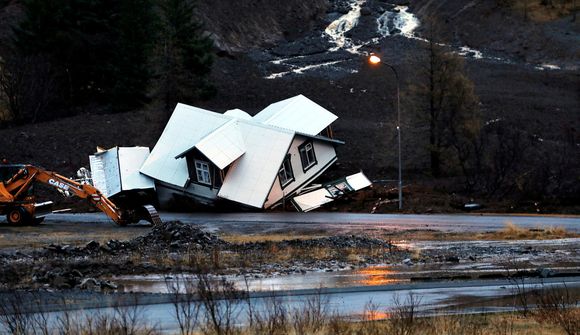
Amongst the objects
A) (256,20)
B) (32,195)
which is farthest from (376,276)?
(256,20)

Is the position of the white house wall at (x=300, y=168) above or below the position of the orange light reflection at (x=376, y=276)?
above

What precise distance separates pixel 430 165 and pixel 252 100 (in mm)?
28401

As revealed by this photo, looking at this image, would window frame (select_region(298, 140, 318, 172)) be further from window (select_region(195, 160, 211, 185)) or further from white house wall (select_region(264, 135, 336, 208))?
window (select_region(195, 160, 211, 185))

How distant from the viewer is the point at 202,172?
5181 cm

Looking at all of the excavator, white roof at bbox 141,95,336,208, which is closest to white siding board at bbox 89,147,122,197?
white roof at bbox 141,95,336,208

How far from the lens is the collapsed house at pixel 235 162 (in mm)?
50562

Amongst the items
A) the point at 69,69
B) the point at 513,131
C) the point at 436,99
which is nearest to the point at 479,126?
the point at 436,99

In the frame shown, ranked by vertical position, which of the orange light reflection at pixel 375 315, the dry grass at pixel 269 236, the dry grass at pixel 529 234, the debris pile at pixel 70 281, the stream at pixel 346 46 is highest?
the stream at pixel 346 46

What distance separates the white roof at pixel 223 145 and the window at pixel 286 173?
2688 millimetres

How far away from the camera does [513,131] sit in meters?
70.0

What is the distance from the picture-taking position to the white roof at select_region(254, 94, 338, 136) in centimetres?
5644

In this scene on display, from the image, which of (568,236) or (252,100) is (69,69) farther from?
(568,236)

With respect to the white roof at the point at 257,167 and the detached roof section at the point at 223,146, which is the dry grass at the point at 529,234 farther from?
the detached roof section at the point at 223,146

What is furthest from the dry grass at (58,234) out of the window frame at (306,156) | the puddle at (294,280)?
the window frame at (306,156)
